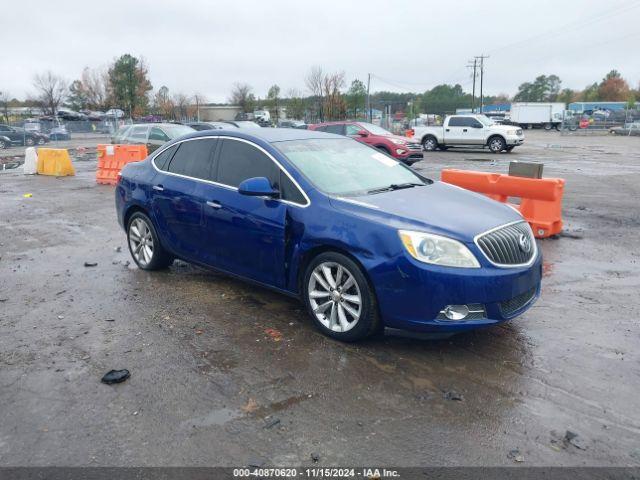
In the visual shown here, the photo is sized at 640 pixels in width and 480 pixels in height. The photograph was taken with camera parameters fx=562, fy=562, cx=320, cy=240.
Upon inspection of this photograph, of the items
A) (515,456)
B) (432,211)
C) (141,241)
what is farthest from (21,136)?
(515,456)

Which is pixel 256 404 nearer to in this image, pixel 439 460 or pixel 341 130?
pixel 439 460

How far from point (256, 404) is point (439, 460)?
3.96 ft

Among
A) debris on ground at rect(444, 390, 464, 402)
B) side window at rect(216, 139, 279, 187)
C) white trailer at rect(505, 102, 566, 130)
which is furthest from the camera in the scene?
white trailer at rect(505, 102, 566, 130)

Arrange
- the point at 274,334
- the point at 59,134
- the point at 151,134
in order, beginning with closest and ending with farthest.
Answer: the point at 274,334 < the point at 151,134 < the point at 59,134

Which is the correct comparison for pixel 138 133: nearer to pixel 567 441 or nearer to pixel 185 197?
pixel 185 197

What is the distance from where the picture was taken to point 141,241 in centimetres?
659

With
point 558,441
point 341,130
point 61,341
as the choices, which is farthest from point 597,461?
point 341,130

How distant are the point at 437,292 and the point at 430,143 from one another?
25.3 meters

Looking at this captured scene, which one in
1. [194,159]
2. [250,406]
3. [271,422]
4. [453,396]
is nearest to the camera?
[271,422]

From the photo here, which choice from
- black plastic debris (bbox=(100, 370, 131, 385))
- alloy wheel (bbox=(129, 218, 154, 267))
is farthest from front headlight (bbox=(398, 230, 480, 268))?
alloy wheel (bbox=(129, 218, 154, 267))

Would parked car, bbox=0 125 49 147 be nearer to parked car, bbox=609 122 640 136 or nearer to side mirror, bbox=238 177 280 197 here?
side mirror, bbox=238 177 280 197

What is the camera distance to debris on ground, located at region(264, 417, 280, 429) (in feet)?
11.1

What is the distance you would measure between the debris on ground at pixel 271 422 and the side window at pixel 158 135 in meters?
15.7

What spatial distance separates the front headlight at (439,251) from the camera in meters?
4.07
